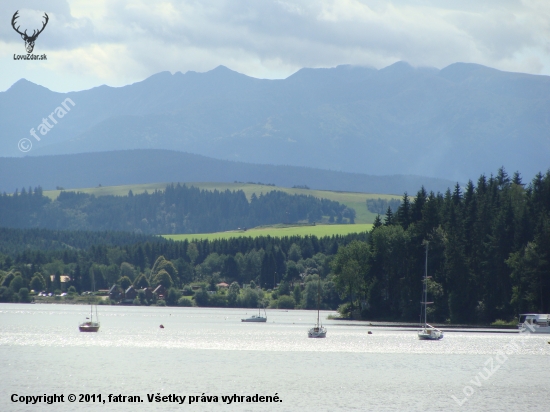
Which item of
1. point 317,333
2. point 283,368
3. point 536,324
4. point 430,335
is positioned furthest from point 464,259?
point 283,368

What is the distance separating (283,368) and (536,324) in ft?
187

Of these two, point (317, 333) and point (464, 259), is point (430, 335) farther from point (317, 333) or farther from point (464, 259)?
point (464, 259)

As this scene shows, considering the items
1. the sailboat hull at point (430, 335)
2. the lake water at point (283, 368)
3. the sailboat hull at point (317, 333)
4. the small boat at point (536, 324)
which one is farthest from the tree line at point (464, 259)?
the sailboat hull at point (317, 333)

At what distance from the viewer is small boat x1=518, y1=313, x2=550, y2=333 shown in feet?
435

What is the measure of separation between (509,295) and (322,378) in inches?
2779

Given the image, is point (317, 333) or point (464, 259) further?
point (464, 259)

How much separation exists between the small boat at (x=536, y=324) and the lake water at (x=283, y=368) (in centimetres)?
230

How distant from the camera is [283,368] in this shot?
300ft

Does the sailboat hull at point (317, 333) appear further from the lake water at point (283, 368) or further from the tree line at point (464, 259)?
the tree line at point (464, 259)

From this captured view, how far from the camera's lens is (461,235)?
15312 cm

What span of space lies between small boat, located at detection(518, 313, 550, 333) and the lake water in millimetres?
2296

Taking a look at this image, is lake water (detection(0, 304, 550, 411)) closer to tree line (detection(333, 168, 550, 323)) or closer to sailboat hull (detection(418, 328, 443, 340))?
sailboat hull (detection(418, 328, 443, 340))

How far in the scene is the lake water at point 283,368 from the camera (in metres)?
70.7

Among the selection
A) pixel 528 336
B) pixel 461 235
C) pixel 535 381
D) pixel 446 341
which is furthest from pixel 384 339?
pixel 535 381
